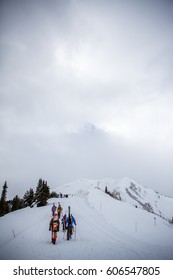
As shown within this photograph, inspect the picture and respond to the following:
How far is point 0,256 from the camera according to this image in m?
8.27

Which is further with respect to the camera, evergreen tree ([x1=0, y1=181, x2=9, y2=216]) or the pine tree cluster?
evergreen tree ([x1=0, y1=181, x2=9, y2=216])

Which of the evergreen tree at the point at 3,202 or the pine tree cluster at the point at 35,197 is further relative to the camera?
the evergreen tree at the point at 3,202

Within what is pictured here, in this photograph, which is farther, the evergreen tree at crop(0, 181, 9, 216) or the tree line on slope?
the evergreen tree at crop(0, 181, 9, 216)

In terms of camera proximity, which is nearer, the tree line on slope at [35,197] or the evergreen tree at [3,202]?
the tree line on slope at [35,197]

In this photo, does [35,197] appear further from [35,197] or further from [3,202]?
[3,202]

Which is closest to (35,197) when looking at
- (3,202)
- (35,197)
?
(35,197)
